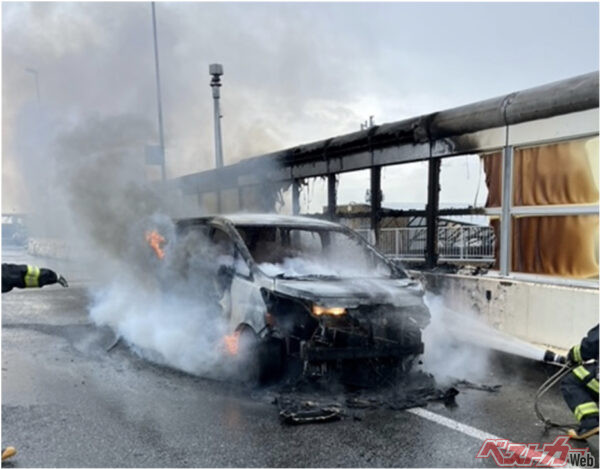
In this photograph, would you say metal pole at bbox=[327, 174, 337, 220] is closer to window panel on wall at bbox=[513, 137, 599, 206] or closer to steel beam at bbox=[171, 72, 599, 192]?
steel beam at bbox=[171, 72, 599, 192]

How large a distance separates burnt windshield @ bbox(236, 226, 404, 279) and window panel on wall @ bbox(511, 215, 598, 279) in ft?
9.30

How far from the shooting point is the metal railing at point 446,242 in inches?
344

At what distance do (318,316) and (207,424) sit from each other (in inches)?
49.5

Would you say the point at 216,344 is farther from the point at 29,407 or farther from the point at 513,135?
the point at 513,135

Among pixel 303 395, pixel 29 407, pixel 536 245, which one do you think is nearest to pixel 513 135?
pixel 536 245

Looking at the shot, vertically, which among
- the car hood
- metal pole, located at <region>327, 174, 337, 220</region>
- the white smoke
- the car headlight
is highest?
metal pole, located at <region>327, 174, 337, 220</region>

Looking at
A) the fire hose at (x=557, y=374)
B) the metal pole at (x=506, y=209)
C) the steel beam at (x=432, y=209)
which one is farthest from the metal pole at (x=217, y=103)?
the fire hose at (x=557, y=374)

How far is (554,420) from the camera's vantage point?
14.6ft

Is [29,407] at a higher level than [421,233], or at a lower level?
lower

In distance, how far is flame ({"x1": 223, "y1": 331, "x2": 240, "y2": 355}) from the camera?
211 inches

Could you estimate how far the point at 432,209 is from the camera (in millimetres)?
9391

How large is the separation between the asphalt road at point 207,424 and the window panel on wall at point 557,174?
2495 millimetres

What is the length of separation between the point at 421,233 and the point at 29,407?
7.21m

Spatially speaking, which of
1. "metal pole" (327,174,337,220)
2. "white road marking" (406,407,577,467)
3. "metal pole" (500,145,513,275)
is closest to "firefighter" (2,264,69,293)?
"white road marking" (406,407,577,467)
